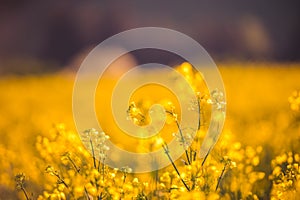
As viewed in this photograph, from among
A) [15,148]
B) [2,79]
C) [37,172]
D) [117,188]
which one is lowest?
[117,188]

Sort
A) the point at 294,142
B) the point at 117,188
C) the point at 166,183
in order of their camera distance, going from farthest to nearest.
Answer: the point at 294,142 < the point at 166,183 < the point at 117,188

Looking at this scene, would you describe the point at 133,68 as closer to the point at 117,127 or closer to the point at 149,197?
the point at 117,127

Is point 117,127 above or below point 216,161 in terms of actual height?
above

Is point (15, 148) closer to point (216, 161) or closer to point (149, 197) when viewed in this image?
point (149, 197)

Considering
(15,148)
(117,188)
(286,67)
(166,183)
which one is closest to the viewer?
(117,188)

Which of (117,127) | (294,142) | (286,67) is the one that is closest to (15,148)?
(117,127)

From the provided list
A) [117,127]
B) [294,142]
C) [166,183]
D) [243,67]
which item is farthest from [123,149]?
[243,67]

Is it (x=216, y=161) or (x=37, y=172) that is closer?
(x=216, y=161)
